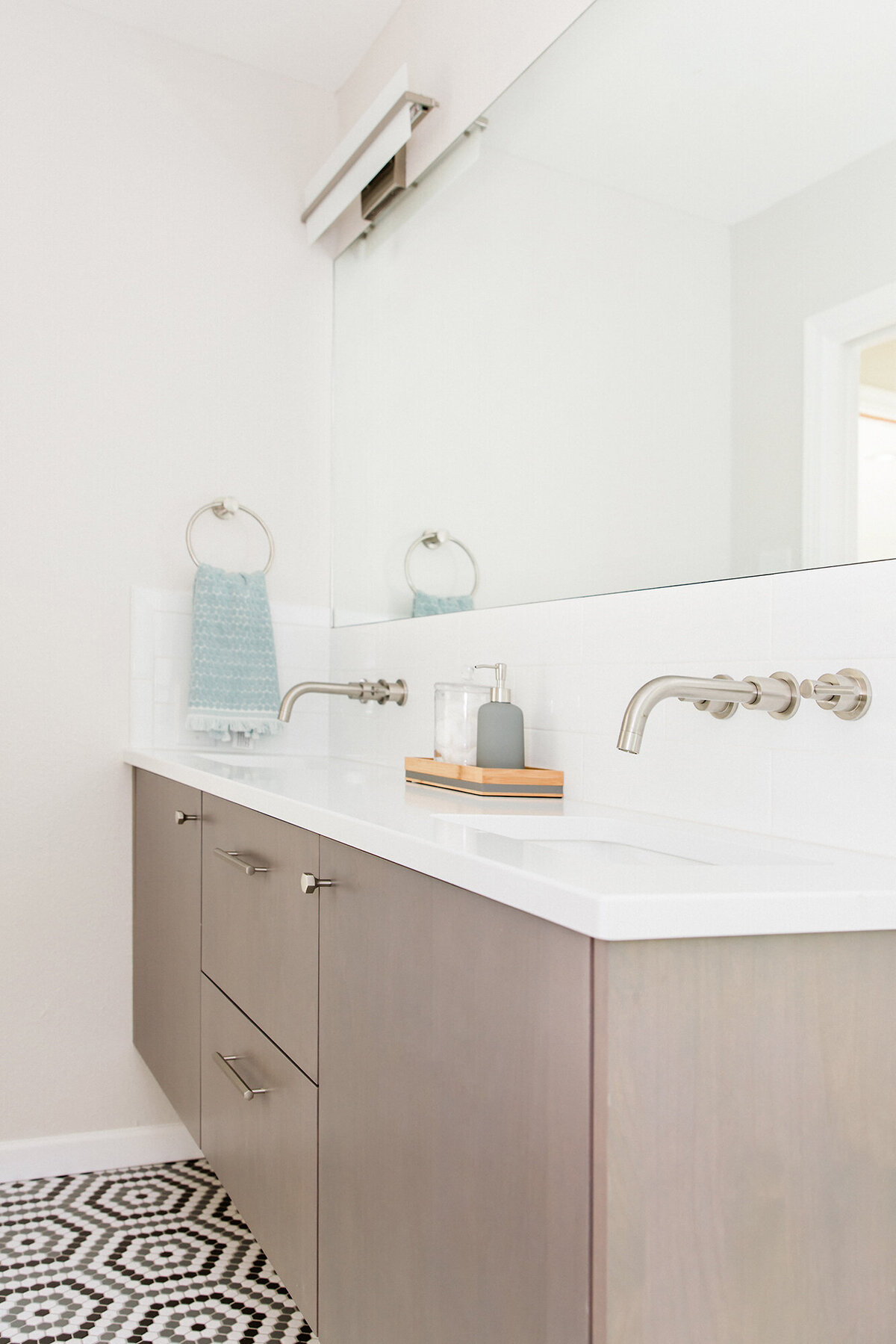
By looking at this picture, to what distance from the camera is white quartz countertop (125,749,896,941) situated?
70 cm

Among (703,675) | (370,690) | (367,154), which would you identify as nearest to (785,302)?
(703,675)

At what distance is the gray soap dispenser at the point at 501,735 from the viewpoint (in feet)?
5.00

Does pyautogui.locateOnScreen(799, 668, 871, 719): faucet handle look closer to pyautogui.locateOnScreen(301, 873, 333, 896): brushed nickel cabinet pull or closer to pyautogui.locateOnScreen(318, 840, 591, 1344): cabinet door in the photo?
pyautogui.locateOnScreen(318, 840, 591, 1344): cabinet door

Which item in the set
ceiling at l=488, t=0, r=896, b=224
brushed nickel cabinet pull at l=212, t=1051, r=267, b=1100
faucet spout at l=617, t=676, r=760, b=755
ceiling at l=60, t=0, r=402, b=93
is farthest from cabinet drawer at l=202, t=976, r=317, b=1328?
ceiling at l=60, t=0, r=402, b=93

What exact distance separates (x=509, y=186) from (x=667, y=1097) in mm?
1605

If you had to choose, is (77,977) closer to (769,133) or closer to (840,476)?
(840,476)

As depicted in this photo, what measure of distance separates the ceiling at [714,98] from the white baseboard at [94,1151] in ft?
6.65

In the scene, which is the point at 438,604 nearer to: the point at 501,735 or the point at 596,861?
the point at 501,735

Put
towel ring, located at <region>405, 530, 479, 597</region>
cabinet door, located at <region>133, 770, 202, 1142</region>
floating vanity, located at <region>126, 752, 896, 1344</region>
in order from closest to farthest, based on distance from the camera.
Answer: floating vanity, located at <region>126, 752, 896, 1344</region>, cabinet door, located at <region>133, 770, 202, 1142</region>, towel ring, located at <region>405, 530, 479, 597</region>

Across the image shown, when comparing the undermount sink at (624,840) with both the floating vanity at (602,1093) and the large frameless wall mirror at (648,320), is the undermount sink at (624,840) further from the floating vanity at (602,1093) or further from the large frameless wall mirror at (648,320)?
the large frameless wall mirror at (648,320)

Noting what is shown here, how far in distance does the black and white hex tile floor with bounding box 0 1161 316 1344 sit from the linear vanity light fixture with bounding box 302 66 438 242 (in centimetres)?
205

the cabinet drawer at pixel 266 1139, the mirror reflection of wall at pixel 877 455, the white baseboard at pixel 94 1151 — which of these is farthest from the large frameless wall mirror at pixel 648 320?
the white baseboard at pixel 94 1151

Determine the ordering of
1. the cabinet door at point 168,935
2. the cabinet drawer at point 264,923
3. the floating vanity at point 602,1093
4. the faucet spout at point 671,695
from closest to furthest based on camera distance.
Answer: the floating vanity at point 602,1093 → the faucet spout at point 671,695 → the cabinet drawer at point 264,923 → the cabinet door at point 168,935

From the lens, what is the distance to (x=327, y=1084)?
1.14 m
